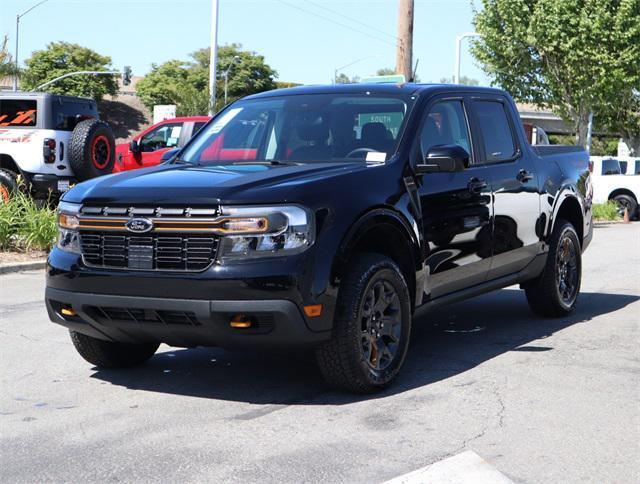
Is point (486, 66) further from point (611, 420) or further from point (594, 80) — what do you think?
point (611, 420)

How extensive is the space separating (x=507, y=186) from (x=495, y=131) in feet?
1.56

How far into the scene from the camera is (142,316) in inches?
214

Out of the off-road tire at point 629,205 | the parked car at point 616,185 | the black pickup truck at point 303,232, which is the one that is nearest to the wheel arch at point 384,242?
the black pickup truck at point 303,232

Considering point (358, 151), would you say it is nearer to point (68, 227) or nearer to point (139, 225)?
point (139, 225)

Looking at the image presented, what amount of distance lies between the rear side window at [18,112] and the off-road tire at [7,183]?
128cm

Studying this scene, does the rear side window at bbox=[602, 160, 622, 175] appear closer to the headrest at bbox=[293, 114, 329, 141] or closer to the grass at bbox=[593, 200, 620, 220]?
the grass at bbox=[593, 200, 620, 220]

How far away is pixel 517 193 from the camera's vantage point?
7566 mm

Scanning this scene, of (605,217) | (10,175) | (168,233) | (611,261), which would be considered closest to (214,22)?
(605,217)

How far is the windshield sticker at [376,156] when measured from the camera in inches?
244

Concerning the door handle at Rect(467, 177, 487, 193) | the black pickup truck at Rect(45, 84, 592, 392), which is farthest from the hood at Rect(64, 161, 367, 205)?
the door handle at Rect(467, 177, 487, 193)

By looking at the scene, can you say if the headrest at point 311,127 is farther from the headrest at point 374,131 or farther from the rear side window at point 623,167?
the rear side window at point 623,167

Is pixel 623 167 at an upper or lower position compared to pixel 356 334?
upper

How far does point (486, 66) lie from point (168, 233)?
113 feet

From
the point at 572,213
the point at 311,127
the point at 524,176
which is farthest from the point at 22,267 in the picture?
the point at 524,176
